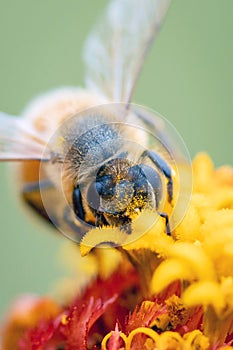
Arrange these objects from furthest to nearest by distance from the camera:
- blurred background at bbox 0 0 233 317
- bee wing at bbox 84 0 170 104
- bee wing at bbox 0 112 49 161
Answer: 1. blurred background at bbox 0 0 233 317
2. bee wing at bbox 84 0 170 104
3. bee wing at bbox 0 112 49 161

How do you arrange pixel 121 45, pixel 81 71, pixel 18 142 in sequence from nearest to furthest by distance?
pixel 18 142, pixel 121 45, pixel 81 71

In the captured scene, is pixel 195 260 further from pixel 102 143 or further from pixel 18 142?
pixel 18 142

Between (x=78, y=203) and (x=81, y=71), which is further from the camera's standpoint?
(x=81, y=71)

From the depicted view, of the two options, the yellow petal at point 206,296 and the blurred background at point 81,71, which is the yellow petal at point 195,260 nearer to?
the yellow petal at point 206,296

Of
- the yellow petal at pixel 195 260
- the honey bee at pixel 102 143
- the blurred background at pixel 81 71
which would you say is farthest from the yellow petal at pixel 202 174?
the blurred background at pixel 81 71

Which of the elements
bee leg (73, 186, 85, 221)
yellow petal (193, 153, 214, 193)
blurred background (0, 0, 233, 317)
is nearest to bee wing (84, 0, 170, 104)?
yellow petal (193, 153, 214, 193)

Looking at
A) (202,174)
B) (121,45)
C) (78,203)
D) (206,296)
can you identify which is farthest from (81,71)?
(206,296)

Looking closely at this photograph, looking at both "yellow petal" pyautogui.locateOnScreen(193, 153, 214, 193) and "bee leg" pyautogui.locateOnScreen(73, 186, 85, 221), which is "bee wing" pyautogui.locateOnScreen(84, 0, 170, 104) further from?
"bee leg" pyautogui.locateOnScreen(73, 186, 85, 221)
